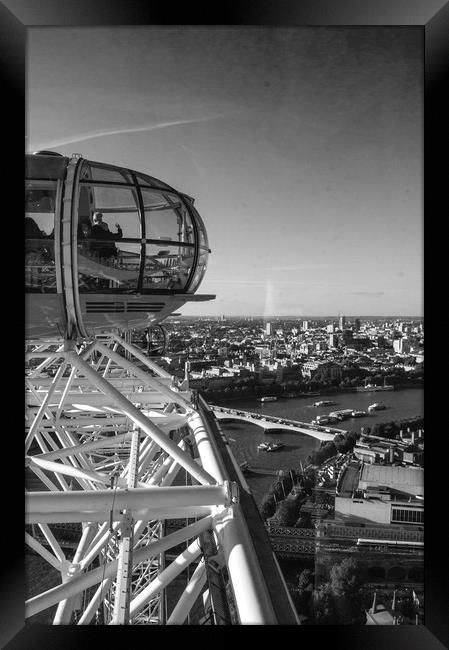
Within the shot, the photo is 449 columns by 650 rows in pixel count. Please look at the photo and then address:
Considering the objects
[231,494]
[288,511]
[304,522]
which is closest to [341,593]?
[304,522]

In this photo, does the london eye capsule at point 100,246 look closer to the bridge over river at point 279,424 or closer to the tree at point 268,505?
the tree at point 268,505

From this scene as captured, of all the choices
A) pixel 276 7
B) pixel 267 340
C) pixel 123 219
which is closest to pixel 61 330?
pixel 123 219

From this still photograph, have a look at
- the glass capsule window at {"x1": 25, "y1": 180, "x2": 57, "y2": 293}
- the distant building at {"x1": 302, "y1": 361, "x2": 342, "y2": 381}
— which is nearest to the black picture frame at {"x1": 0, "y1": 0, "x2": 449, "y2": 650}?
the glass capsule window at {"x1": 25, "y1": 180, "x2": 57, "y2": 293}

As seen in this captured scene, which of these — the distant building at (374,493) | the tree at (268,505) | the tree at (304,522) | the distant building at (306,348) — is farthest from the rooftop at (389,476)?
the distant building at (306,348)

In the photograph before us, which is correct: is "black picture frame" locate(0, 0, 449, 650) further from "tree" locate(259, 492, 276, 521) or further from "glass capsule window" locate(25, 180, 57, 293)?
"tree" locate(259, 492, 276, 521)
